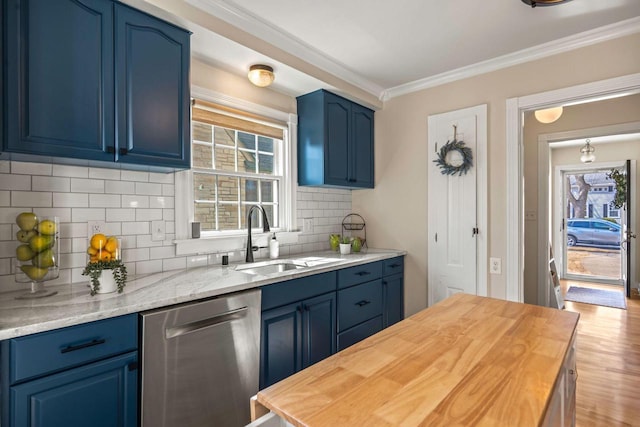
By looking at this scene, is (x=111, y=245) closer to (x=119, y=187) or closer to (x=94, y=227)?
(x=94, y=227)

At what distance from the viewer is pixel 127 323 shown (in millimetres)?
1465

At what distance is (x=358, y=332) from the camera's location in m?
2.83

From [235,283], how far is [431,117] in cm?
238

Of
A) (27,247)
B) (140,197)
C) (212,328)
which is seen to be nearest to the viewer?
(27,247)

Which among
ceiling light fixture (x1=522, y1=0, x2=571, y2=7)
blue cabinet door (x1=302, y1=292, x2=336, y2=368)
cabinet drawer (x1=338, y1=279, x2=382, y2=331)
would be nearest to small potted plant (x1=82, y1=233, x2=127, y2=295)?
blue cabinet door (x1=302, y1=292, x2=336, y2=368)

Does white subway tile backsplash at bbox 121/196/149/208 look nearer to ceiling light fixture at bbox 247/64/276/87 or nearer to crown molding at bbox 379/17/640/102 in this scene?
ceiling light fixture at bbox 247/64/276/87

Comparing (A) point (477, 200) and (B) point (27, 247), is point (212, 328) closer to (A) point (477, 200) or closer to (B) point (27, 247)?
(B) point (27, 247)

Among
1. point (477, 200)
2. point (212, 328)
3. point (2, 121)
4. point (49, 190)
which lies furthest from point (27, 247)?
point (477, 200)

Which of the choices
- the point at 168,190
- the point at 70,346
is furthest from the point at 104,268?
the point at 168,190

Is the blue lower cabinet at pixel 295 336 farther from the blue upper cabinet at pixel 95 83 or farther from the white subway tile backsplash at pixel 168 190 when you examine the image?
the blue upper cabinet at pixel 95 83

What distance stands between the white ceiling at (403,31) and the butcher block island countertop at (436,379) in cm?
188

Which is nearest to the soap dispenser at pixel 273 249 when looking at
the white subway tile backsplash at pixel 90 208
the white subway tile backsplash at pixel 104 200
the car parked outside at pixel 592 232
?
the white subway tile backsplash at pixel 90 208

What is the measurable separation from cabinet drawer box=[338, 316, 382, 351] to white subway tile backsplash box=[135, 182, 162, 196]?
5.43 ft

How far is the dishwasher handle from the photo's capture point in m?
1.60
